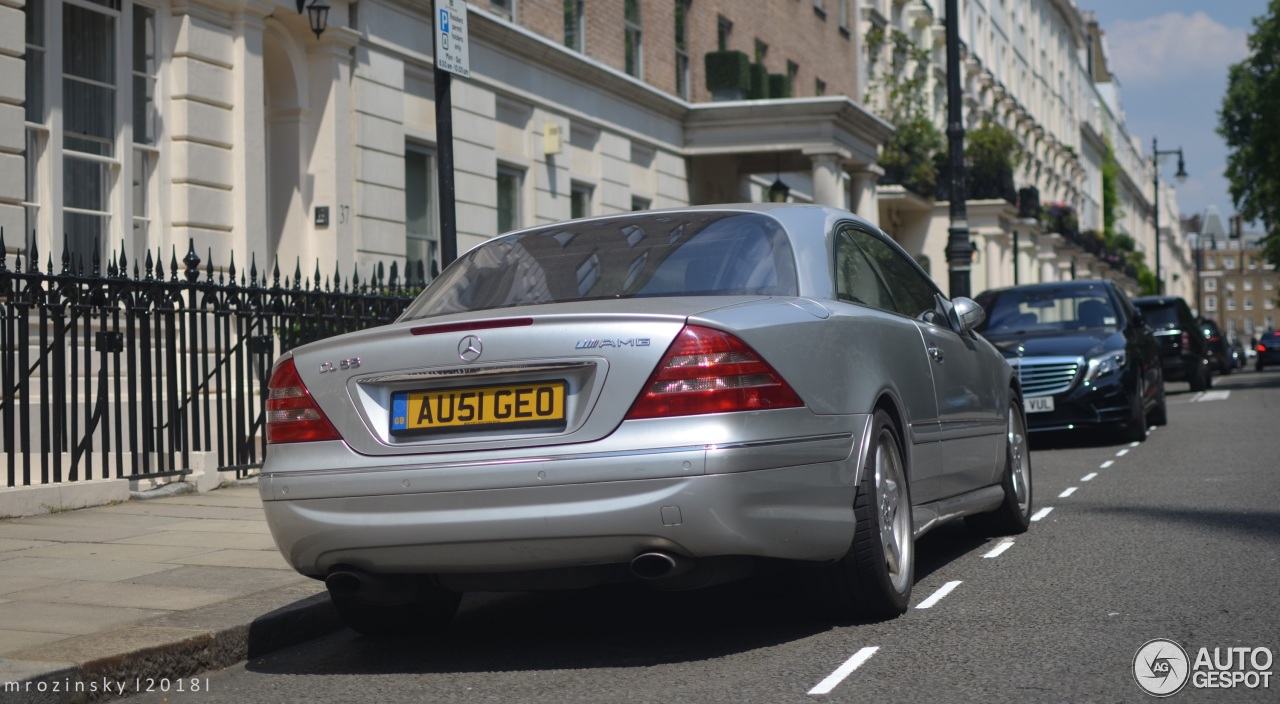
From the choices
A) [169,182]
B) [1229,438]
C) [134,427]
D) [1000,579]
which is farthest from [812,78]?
[1000,579]

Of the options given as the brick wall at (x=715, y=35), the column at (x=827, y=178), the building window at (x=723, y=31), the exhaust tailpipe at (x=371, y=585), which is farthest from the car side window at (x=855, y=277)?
the building window at (x=723, y=31)

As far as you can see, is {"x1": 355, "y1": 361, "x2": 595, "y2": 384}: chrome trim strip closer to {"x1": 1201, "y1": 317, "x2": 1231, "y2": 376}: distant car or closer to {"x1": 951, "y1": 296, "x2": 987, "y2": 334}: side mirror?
{"x1": 951, "y1": 296, "x2": 987, "y2": 334}: side mirror

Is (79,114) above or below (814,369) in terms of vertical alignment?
above

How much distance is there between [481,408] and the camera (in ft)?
16.9

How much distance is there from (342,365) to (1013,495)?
437 cm

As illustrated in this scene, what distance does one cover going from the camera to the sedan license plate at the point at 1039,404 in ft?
49.2

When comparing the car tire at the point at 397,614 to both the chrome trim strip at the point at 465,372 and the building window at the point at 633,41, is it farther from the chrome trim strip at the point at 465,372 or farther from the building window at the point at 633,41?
the building window at the point at 633,41

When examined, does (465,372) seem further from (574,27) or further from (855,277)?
(574,27)

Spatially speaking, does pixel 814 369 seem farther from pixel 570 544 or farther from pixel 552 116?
pixel 552 116

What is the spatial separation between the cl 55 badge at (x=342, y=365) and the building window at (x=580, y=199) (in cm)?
1832

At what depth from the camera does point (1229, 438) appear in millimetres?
16016

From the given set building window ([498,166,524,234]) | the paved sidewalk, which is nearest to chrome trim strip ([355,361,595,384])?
the paved sidewalk

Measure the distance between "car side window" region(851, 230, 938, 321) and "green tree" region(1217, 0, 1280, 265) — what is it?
36621mm

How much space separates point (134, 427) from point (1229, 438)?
11.0 m
